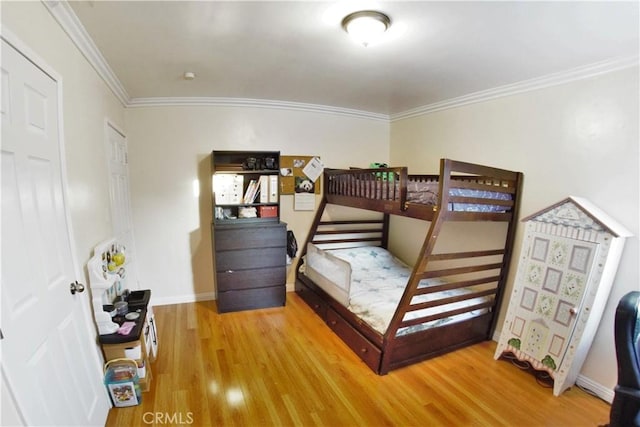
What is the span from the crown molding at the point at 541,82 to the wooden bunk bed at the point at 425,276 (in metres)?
0.72

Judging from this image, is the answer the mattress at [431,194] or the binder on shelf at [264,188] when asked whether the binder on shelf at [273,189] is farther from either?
the mattress at [431,194]

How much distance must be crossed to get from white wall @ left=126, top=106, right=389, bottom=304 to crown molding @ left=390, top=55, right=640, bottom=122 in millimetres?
1385

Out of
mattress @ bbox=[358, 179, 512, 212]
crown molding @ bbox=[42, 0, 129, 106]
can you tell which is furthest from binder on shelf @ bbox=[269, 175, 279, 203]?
crown molding @ bbox=[42, 0, 129, 106]

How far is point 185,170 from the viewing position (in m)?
3.21

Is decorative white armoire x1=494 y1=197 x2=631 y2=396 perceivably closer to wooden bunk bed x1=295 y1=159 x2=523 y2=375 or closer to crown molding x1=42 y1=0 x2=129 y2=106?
wooden bunk bed x1=295 y1=159 x2=523 y2=375

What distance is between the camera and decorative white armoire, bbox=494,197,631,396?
190cm

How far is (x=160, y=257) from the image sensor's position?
325 centimetres

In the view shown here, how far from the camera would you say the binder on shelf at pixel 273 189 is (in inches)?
126

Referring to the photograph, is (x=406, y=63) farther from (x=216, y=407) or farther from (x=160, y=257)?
(x=160, y=257)

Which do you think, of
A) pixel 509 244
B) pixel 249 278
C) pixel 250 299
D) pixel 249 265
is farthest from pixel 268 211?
pixel 509 244

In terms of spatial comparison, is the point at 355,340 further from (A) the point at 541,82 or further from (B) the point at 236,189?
(A) the point at 541,82

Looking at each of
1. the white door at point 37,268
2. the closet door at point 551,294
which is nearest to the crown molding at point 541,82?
the closet door at point 551,294

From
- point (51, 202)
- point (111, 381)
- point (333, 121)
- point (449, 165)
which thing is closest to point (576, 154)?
point (449, 165)

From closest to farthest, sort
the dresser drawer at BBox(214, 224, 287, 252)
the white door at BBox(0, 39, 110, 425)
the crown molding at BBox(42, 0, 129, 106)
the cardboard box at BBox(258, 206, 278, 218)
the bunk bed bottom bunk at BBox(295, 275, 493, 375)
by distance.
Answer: the white door at BBox(0, 39, 110, 425) < the crown molding at BBox(42, 0, 129, 106) < the bunk bed bottom bunk at BBox(295, 275, 493, 375) < the dresser drawer at BBox(214, 224, 287, 252) < the cardboard box at BBox(258, 206, 278, 218)
